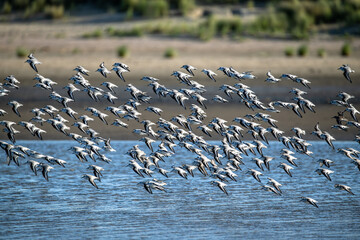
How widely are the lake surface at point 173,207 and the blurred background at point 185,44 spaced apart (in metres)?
3.10

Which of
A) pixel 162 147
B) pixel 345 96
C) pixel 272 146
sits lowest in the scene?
pixel 272 146

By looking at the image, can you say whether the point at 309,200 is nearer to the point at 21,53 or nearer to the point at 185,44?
the point at 185,44

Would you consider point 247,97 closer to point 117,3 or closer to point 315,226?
point 315,226

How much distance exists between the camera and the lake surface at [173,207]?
12.7 metres

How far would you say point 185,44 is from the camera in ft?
98.0

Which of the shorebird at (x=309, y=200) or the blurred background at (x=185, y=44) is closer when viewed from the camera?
the shorebird at (x=309, y=200)

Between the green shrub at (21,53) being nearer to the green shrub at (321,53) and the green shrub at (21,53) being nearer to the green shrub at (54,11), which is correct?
the green shrub at (54,11)

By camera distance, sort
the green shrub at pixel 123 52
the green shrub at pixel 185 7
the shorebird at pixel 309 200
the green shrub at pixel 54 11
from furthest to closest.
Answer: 1. the green shrub at pixel 185 7
2. the green shrub at pixel 54 11
3. the green shrub at pixel 123 52
4. the shorebird at pixel 309 200

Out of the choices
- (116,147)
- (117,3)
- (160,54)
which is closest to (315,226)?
(116,147)

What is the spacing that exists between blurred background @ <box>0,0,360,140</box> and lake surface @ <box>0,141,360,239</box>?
3.10 m

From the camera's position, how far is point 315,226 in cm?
1311

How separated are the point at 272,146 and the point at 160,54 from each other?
10.2 m

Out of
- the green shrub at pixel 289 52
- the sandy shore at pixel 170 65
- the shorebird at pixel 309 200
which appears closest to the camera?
the shorebird at pixel 309 200

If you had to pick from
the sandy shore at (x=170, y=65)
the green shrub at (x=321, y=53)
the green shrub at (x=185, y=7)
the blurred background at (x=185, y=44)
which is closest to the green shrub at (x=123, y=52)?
the blurred background at (x=185, y=44)
